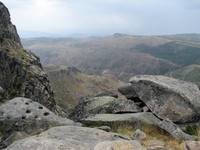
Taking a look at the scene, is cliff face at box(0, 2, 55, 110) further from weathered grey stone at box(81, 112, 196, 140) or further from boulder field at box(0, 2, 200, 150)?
→ weathered grey stone at box(81, 112, 196, 140)

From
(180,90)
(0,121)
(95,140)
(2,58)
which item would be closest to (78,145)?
(95,140)

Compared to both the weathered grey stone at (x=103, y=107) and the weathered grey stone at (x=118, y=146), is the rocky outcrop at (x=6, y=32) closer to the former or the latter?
the weathered grey stone at (x=103, y=107)

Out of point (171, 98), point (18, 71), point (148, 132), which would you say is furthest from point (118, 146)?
point (18, 71)

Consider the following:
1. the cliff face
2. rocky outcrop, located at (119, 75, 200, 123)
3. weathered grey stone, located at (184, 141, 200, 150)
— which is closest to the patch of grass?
weathered grey stone, located at (184, 141, 200, 150)

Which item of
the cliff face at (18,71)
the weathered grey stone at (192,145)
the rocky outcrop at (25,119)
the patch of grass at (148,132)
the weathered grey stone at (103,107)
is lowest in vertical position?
the cliff face at (18,71)

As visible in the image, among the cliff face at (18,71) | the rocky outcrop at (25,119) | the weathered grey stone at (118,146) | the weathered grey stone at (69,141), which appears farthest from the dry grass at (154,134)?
the cliff face at (18,71)

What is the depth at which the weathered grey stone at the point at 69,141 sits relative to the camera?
49.1 feet

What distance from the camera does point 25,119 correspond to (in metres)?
26.0

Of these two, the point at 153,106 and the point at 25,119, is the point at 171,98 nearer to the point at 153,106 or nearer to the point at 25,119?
the point at 153,106

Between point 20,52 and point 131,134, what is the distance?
52736 mm

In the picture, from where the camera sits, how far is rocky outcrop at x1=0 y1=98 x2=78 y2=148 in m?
25.7

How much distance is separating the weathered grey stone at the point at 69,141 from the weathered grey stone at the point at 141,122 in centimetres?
825

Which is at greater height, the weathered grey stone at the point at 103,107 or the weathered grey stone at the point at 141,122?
the weathered grey stone at the point at 141,122

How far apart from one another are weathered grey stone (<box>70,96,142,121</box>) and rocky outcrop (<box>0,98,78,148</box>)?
5376 millimetres
